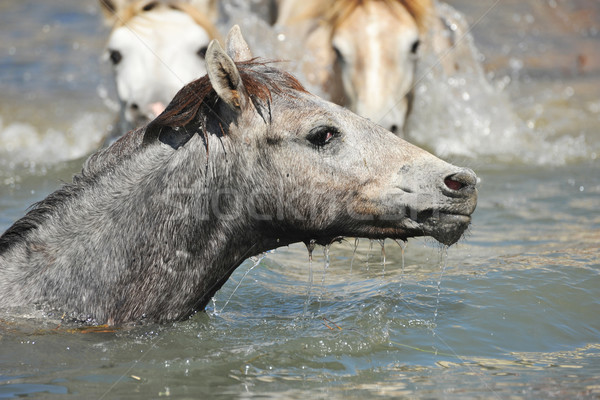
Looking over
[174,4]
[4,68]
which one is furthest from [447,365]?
[4,68]

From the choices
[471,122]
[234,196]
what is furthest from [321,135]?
[471,122]

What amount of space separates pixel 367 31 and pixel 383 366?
16.3ft

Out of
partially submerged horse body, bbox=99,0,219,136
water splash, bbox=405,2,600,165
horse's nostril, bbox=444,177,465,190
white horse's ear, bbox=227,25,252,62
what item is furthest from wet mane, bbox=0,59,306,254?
water splash, bbox=405,2,600,165

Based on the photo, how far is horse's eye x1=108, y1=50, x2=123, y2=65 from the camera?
8039 mm

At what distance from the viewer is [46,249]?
4.59 meters

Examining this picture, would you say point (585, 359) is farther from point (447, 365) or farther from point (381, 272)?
point (381, 272)

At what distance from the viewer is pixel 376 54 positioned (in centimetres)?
843

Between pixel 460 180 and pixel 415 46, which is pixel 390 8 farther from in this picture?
pixel 460 180

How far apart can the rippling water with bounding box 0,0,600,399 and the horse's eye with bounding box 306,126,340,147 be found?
0.73 metres

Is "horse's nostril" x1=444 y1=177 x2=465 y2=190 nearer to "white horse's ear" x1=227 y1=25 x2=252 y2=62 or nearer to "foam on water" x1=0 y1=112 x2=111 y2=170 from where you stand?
"white horse's ear" x1=227 y1=25 x2=252 y2=62

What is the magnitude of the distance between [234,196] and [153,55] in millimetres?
3958

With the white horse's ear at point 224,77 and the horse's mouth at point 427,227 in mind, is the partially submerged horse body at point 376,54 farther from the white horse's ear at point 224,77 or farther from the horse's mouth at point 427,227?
the white horse's ear at point 224,77

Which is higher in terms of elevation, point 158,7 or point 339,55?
point 158,7

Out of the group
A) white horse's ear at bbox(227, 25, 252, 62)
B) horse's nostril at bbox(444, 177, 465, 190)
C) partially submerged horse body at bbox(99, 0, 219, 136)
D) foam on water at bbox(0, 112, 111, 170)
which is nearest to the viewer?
horse's nostril at bbox(444, 177, 465, 190)
